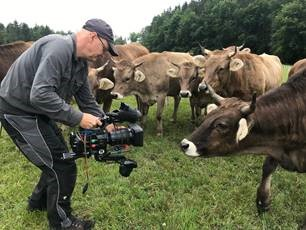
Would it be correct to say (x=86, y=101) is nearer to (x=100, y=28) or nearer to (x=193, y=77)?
(x=100, y=28)

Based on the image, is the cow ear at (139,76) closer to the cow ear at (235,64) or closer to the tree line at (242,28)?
the cow ear at (235,64)

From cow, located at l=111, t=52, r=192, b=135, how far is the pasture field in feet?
Answer: 6.81

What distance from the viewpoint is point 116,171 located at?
24.4ft

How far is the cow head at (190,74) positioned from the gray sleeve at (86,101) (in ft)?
14.7

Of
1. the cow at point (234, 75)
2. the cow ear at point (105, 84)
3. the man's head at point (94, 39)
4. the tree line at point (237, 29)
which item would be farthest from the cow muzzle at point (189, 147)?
the tree line at point (237, 29)

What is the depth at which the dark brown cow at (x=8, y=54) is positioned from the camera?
10.7m

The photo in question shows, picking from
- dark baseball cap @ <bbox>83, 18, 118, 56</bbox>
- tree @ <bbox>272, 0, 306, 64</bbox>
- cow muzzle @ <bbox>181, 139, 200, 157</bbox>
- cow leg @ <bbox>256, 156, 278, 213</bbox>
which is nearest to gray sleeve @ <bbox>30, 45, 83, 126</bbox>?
dark baseball cap @ <bbox>83, 18, 118, 56</bbox>

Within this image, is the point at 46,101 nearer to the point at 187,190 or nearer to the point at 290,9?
the point at 187,190

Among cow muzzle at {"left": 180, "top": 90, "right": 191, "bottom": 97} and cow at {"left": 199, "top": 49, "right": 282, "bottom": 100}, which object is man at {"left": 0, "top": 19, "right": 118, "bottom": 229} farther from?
cow muzzle at {"left": 180, "top": 90, "right": 191, "bottom": 97}

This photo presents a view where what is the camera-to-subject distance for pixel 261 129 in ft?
16.2

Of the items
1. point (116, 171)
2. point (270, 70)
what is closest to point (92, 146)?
point (116, 171)

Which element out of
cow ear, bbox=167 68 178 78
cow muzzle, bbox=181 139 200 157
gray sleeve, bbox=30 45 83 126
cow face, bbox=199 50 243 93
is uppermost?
gray sleeve, bbox=30 45 83 126

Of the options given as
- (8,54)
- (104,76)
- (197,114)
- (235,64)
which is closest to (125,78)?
(104,76)

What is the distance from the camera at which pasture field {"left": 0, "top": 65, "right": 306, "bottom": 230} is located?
223 inches
